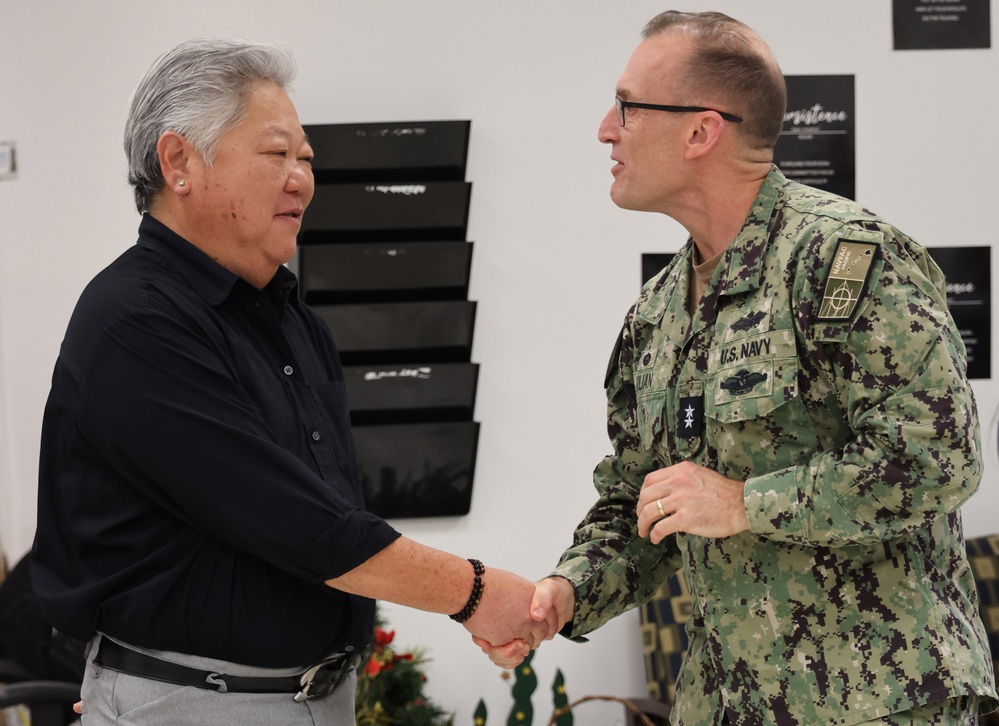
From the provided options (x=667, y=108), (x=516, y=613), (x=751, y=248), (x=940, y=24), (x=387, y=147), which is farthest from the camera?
(x=940, y=24)

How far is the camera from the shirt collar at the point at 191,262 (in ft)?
5.26

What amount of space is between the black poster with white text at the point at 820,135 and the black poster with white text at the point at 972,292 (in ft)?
1.30

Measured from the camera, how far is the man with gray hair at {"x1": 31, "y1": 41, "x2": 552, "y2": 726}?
147 cm

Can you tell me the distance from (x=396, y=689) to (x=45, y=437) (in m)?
1.80

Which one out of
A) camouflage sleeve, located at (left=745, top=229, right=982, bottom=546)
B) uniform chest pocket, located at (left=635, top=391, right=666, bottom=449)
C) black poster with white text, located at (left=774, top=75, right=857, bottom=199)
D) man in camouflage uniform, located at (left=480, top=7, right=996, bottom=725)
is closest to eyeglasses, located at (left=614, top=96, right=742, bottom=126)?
man in camouflage uniform, located at (left=480, top=7, right=996, bottom=725)

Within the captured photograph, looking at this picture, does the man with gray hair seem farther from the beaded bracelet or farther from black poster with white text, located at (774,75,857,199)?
black poster with white text, located at (774,75,857,199)

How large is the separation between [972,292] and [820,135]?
27.9 inches

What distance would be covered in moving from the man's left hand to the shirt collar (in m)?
0.73

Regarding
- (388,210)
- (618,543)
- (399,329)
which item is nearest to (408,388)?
(399,329)

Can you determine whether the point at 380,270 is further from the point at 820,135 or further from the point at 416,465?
the point at 820,135

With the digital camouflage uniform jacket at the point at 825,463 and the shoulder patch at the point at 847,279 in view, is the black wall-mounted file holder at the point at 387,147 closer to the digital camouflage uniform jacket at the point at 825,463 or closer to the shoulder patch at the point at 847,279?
the digital camouflage uniform jacket at the point at 825,463

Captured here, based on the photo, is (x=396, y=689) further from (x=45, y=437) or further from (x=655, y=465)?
(x=45, y=437)

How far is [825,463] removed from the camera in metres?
1.49

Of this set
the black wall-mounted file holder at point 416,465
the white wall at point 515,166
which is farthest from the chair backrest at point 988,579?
the black wall-mounted file holder at point 416,465
